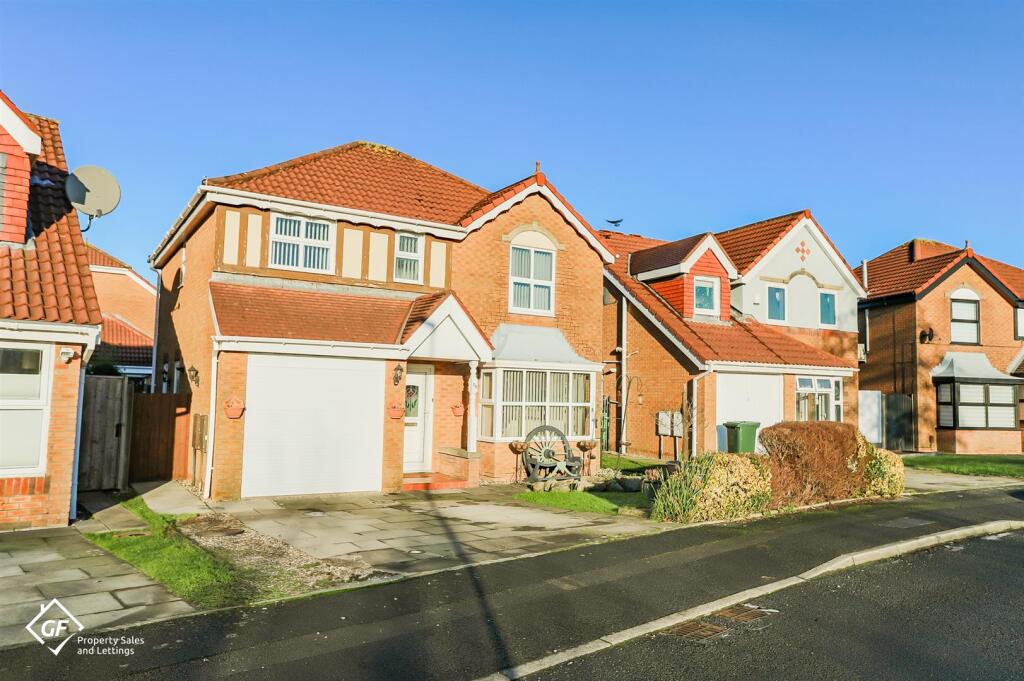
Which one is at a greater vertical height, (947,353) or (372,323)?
(947,353)

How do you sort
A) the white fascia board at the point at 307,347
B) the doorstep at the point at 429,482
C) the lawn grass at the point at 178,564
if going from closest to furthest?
the lawn grass at the point at 178,564 → the white fascia board at the point at 307,347 → the doorstep at the point at 429,482

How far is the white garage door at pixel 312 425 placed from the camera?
13.6 metres

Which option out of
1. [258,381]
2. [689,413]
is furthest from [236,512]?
[689,413]

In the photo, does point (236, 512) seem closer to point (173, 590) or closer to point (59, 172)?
point (173, 590)

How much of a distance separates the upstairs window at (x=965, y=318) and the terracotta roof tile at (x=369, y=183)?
65.9ft

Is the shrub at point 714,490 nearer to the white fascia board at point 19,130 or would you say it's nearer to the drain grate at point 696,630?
the drain grate at point 696,630

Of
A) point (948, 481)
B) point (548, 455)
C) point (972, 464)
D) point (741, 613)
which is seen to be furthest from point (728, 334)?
point (741, 613)

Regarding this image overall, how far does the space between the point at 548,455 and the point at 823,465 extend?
19.5ft

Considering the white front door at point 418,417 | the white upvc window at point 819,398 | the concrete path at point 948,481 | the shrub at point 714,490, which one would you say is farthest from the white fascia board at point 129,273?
the concrete path at point 948,481

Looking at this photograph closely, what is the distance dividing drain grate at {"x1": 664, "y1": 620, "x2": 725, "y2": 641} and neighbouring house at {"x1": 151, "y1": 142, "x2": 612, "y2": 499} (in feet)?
28.9

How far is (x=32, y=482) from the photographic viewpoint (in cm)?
1073

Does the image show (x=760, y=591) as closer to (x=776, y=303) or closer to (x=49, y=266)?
(x=49, y=266)

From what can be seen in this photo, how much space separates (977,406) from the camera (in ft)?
89.4

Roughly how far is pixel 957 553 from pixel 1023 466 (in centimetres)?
1448
